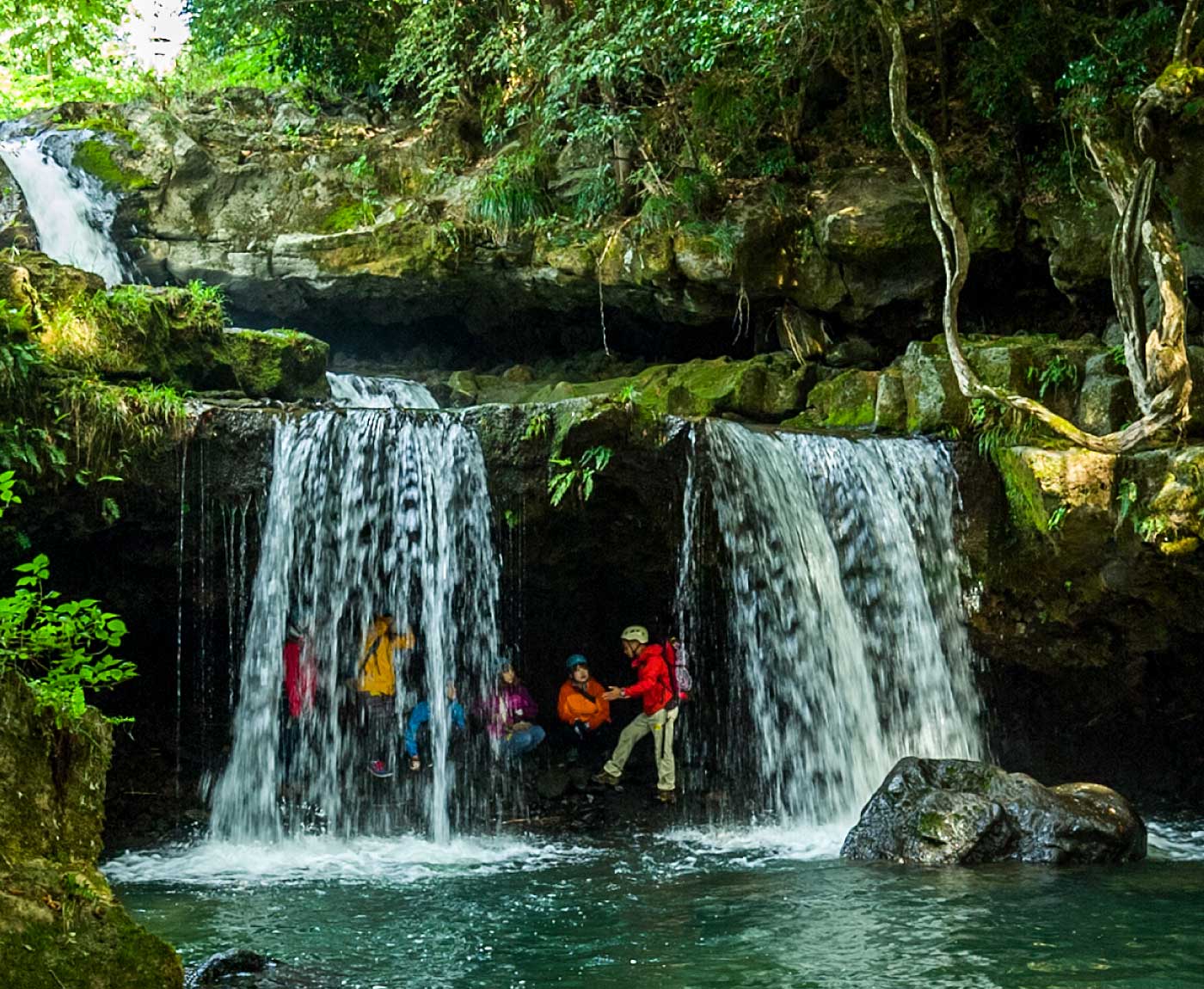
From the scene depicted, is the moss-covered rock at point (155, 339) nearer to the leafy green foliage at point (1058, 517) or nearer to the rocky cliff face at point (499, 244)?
the rocky cliff face at point (499, 244)

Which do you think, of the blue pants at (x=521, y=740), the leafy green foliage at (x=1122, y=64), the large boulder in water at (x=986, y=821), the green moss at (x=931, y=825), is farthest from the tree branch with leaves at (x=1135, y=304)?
the blue pants at (x=521, y=740)

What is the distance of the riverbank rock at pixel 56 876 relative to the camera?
404 cm

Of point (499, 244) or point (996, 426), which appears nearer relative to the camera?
point (996, 426)

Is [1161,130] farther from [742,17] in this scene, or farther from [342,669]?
[342,669]

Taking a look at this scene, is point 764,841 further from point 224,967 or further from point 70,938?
point 70,938

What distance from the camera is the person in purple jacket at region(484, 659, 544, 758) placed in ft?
35.5

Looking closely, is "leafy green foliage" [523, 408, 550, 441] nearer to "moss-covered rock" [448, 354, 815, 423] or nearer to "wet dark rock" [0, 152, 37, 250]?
"moss-covered rock" [448, 354, 815, 423]

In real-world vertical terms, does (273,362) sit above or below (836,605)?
above

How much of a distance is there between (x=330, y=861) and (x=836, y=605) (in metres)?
4.84

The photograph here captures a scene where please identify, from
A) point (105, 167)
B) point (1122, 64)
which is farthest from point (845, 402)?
point (105, 167)

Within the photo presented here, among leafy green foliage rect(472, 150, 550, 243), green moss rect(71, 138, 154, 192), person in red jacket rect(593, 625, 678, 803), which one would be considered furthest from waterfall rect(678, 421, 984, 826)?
green moss rect(71, 138, 154, 192)

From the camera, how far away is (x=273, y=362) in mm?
11844

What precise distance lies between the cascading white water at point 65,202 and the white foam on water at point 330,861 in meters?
7.78

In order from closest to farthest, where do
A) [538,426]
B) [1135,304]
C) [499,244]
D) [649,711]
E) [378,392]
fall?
[538,426] → [1135,304] → [649,711] → [378,392] → [499,244]
